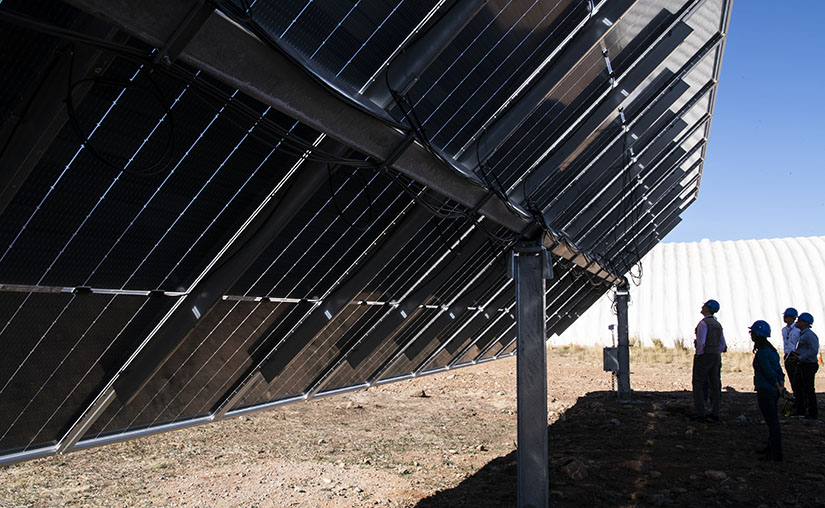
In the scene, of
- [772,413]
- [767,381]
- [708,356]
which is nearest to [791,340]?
[708,356]

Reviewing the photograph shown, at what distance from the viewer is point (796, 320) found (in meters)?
17.0

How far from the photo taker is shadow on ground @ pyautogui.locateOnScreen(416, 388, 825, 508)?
10.5 metres

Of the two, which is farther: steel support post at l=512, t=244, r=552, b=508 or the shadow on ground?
the shadow on ground

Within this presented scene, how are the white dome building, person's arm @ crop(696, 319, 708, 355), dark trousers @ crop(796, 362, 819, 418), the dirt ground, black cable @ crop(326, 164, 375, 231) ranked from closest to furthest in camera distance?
black cable @ crop(326, 164, 375, 231), the dirt ground, person's arm @ crop(696, 319, 708, 355), dark trousers @ crop(796, 362, 819, 418), the white dome building

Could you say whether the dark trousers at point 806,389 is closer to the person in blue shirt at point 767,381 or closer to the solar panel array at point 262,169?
the person in blue shirt at point 767,381

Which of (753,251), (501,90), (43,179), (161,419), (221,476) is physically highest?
(753,251)

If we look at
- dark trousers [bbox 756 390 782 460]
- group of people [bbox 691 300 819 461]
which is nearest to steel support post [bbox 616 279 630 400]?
group of people [bbox 691 300 819 461]

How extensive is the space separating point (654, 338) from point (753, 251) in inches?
422

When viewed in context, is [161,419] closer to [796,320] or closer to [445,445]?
[445,445]

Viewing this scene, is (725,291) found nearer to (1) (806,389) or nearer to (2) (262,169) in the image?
(1) (806,389)

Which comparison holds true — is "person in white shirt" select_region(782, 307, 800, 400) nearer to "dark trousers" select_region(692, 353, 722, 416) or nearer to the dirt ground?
the dirt ground

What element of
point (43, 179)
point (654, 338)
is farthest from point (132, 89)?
point (654, 338)

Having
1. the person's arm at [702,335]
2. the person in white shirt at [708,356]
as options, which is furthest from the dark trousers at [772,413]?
the person's arm at [702,335]

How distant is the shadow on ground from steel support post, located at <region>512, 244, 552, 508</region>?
103cm
